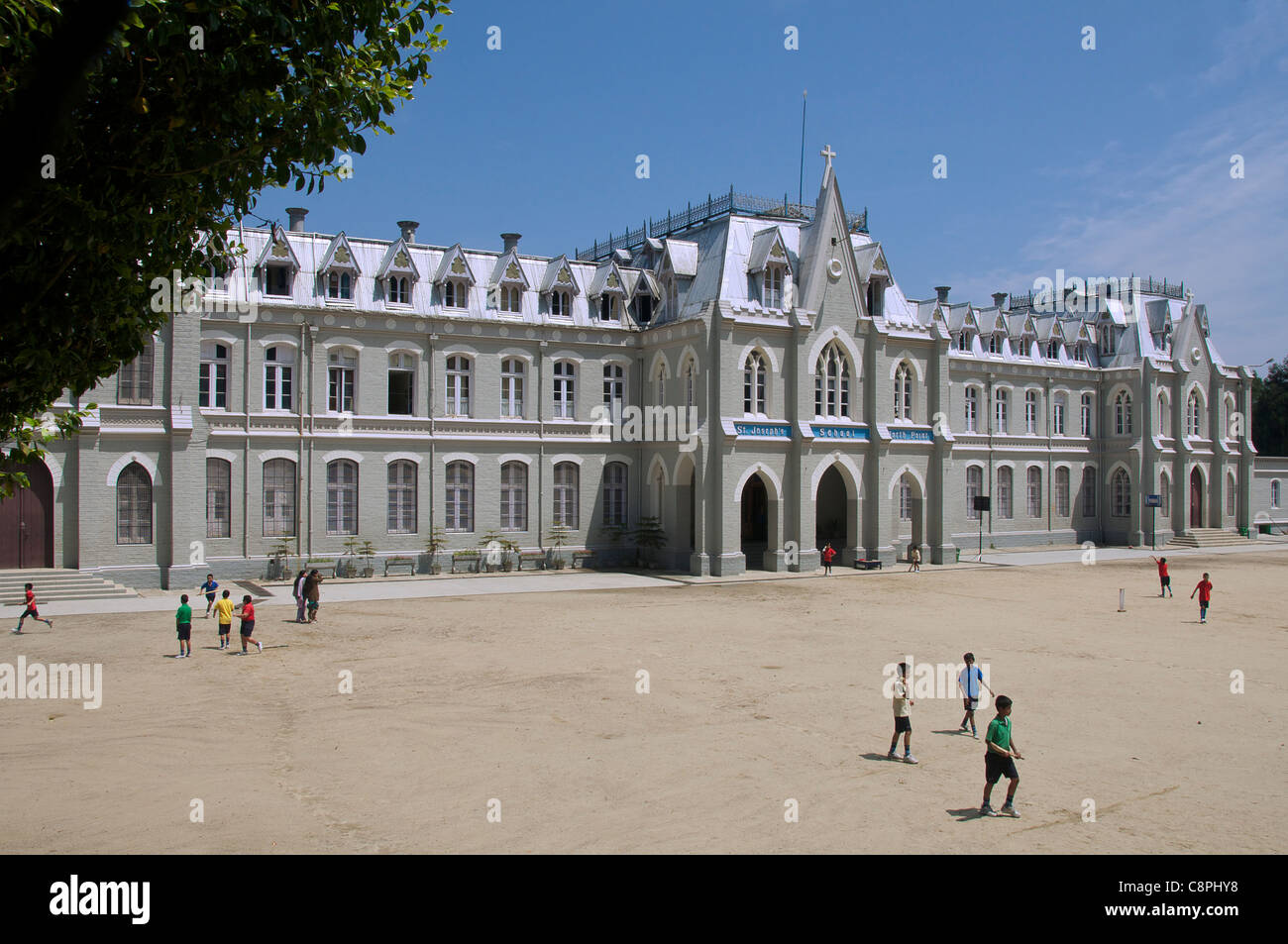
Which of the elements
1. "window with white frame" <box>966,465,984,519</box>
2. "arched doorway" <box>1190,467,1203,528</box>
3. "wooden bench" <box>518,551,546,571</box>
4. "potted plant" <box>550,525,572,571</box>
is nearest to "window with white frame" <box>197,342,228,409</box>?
"wooden bench" <box>518,551,546,571</box>

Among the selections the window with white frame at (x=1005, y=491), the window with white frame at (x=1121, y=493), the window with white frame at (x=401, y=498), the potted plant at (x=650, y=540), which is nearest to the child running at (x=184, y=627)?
the window with white frame at (x=401, y=498)

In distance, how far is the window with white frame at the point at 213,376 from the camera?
3350 centimetres

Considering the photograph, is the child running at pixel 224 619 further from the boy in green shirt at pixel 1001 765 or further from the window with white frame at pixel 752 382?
the window with white frame at pixel 752 382

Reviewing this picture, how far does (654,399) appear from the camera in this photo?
1602 inches

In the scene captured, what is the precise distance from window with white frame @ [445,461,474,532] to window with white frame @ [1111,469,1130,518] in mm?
37948

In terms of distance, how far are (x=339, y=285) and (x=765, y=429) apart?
1737 cm

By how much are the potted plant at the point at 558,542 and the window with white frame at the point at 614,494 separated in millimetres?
1974

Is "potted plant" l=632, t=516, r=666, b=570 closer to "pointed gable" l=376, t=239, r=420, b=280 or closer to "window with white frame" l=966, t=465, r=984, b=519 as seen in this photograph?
"pointed gable" l=376, t=239, r=420, b=280

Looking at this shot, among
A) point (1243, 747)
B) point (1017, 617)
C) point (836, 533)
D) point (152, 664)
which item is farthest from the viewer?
point (836, 533)

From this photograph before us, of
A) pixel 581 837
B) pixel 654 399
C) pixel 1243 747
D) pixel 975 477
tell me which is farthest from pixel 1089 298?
pixel 581 837

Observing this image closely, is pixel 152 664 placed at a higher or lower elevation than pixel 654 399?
lower

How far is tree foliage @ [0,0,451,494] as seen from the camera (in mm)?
7133

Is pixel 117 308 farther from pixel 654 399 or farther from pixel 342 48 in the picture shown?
pixel 654 399

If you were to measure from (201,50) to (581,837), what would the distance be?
8235 millimetres
